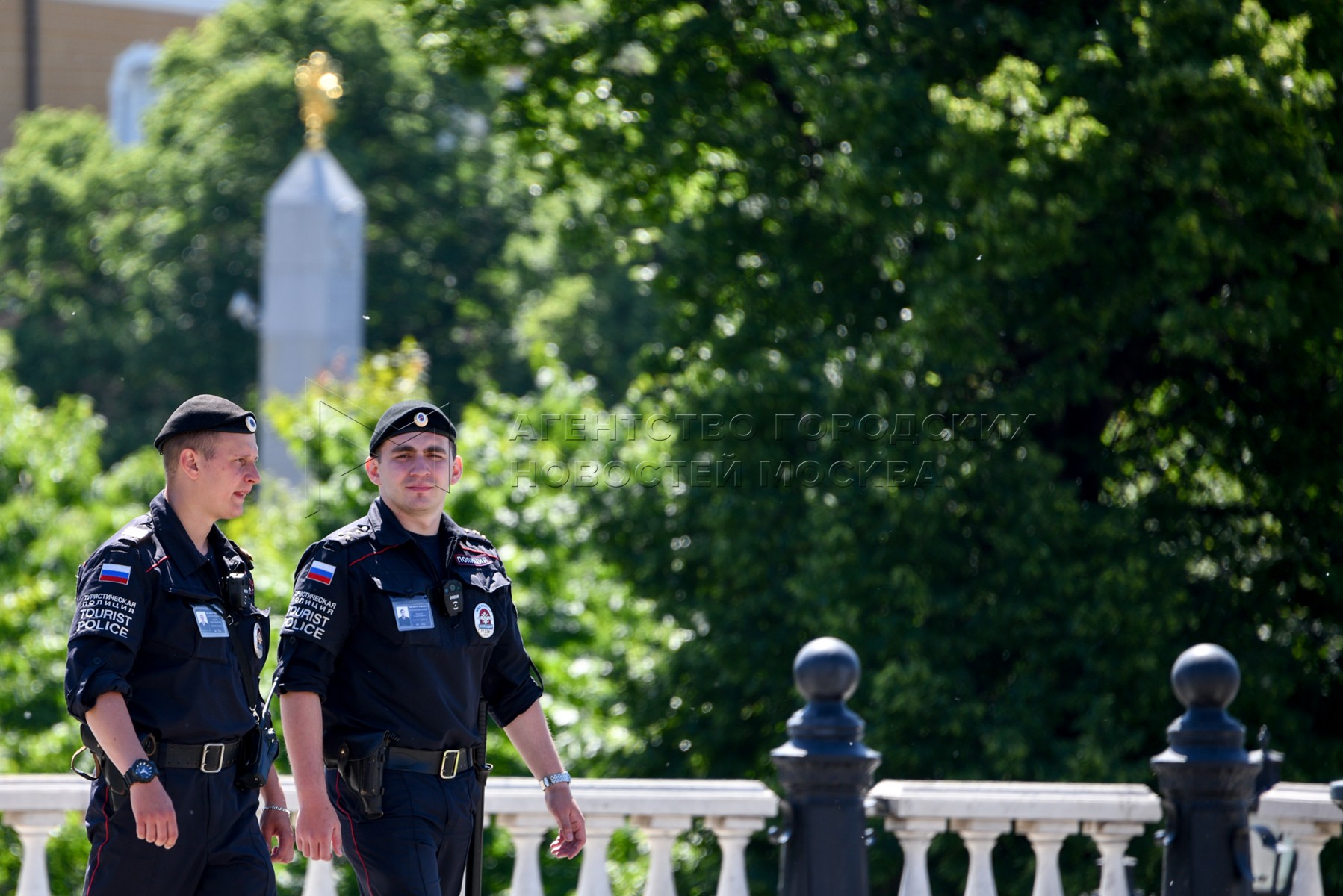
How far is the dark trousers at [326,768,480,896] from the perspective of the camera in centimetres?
432

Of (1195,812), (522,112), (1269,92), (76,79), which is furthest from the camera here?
(76,79)

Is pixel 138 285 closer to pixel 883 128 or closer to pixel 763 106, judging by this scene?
pixel 763 106

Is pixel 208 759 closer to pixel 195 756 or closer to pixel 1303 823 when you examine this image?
pixel 195 756

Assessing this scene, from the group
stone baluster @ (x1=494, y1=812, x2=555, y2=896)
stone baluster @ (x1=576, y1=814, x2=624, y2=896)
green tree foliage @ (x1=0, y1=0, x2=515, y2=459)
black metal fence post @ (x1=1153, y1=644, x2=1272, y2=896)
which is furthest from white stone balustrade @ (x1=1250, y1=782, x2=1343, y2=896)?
green tree foliage @ (x1=0, y1=0, x2=515, y2=459)

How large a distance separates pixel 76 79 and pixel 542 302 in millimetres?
21831

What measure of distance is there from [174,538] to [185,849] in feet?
2.66

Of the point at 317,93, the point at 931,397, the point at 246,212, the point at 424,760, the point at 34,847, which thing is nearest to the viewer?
the point at 424,760

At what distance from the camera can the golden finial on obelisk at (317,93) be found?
30.3m

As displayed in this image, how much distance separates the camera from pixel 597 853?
593 cm

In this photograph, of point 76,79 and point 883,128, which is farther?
point 76,79

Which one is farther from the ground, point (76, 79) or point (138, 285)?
point (76, 79)

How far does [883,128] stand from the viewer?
33.1 ft

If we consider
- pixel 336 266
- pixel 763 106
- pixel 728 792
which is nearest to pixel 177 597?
pixel 728 792

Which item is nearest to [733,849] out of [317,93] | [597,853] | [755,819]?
[755,819]
